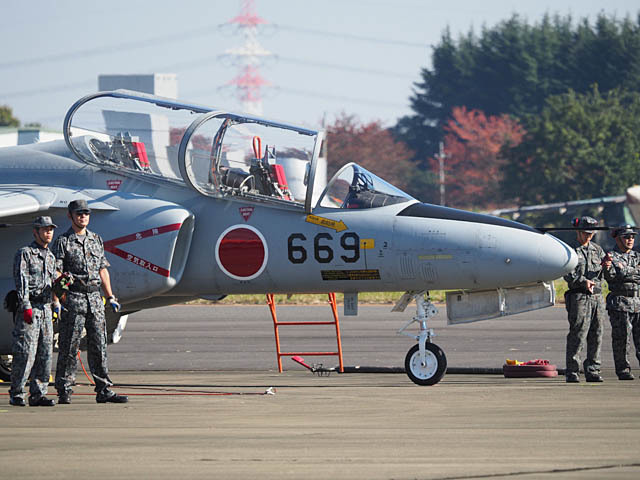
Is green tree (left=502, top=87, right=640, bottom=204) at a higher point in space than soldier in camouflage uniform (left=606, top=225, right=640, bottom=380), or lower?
higher

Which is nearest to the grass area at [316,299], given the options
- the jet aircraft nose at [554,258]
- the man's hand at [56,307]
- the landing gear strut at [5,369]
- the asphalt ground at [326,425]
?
the asphalt ground at [326,425]

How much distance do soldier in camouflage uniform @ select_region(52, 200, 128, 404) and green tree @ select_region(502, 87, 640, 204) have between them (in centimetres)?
5713

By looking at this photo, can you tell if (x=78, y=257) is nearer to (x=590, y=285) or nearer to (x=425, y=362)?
(x=425, y=362)

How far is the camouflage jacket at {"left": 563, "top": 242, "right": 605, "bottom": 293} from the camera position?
42.3 feet

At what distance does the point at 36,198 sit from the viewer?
12500 mm

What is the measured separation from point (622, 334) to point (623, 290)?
1.78 feet

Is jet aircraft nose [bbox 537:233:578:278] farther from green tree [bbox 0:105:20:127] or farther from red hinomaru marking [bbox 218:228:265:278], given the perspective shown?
green tree [bbox 0:105:20:127]

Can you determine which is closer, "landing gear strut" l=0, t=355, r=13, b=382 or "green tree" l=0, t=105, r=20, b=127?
"landing gear strut" l=0, t=355, r=13, b=382

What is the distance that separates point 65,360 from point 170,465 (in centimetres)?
405

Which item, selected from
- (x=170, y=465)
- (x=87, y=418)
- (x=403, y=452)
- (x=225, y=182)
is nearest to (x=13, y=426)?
(x=87, y=418)

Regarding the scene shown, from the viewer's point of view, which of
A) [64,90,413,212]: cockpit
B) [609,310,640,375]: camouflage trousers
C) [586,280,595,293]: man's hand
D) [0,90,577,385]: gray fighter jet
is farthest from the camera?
[609,310,640,375]: camouflage trousers

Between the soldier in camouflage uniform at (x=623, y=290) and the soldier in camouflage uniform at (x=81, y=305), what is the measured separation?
6.06 m

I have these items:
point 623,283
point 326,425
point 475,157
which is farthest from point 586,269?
point 475,157

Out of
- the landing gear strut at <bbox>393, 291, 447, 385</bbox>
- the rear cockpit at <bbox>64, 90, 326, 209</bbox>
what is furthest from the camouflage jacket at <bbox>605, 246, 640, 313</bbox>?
the rear cockpit at <bbox>64, 90, 326, 209</bbox>
